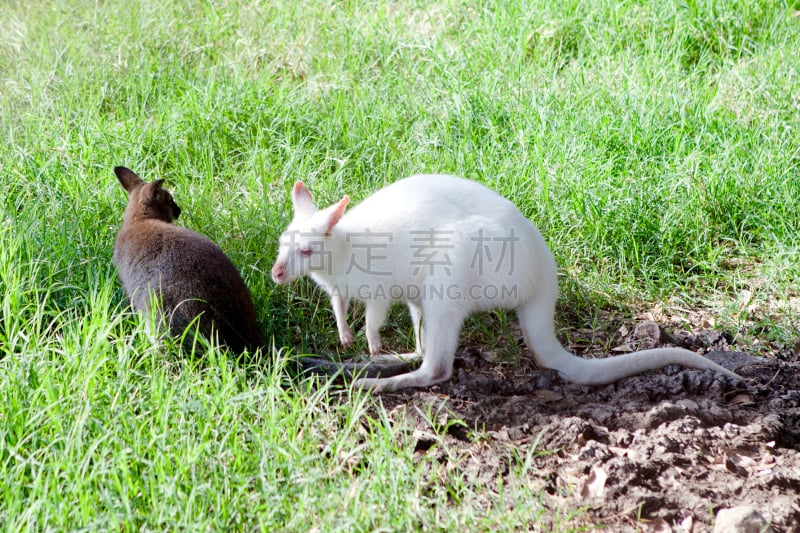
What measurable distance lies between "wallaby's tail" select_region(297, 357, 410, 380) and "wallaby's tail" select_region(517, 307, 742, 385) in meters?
0.57

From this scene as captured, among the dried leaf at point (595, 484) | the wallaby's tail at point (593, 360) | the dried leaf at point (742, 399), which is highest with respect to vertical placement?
the wallaby's tail at point (593, 360)

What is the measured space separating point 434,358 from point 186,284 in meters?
1.03

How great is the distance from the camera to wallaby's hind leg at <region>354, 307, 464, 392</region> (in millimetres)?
3250

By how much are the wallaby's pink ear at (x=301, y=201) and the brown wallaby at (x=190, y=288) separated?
0.38 m

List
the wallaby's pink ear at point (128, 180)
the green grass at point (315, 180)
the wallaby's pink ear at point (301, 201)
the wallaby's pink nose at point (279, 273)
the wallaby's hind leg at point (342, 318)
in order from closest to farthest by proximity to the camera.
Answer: the green grass at point (315, 180), the wallaby's pink nose at point (279, 273), the wallaby's pink ear at point (301, 201), the wallaby's hind leg at point (342, 318), the wallaby's pink ear at point (128, 180)

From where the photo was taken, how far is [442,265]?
3.21 metres

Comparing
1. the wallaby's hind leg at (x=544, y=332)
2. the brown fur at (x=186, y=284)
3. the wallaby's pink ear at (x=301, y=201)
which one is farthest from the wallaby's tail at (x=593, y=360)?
the brown fur at (x=186, y=284)

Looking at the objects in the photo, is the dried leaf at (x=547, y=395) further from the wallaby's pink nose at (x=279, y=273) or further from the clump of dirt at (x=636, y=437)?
the wallaby's pink nose at (x=279, y=273)

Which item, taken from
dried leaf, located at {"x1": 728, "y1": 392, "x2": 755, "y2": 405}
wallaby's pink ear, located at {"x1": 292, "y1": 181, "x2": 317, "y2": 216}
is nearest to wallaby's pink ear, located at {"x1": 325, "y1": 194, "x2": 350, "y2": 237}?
wallaby's pink ear, located at {"x1": 292, "y1": 181, "x2": 317, "y2": 216}

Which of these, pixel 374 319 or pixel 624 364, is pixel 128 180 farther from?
pixel 624 364

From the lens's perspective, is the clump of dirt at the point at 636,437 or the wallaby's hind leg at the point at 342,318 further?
the wallaby's hind leg at the point at 342,318

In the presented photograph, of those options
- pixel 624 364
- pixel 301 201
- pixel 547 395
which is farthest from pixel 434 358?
pixel 301 201

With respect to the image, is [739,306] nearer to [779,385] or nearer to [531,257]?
[779,385]

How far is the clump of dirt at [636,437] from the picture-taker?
Result: 2514 mm
